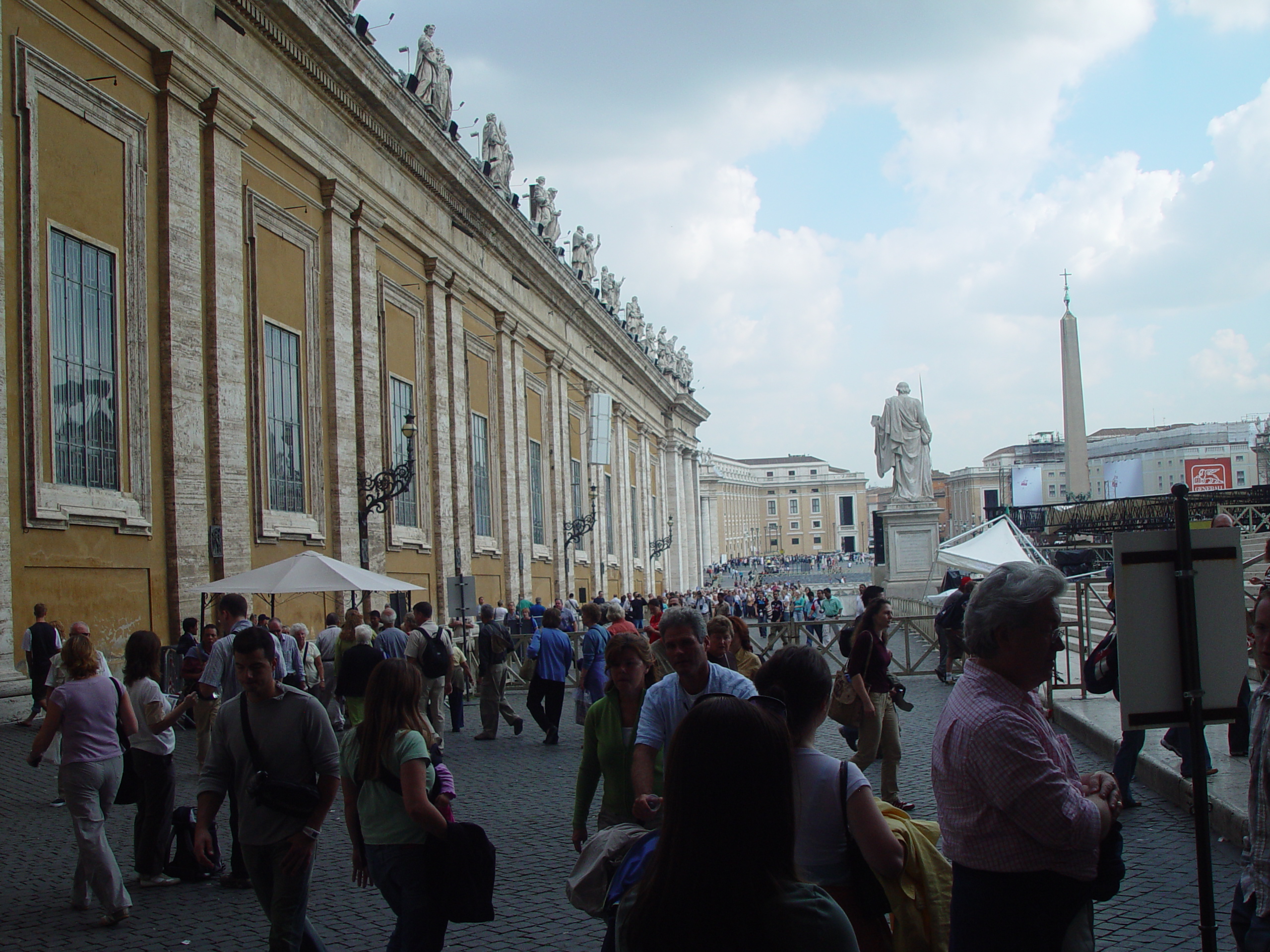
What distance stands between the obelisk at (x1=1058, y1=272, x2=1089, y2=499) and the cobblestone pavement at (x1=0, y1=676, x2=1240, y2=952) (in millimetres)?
46100

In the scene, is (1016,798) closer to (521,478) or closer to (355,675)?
(355,675)

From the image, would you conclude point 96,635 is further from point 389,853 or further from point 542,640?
point 389,853

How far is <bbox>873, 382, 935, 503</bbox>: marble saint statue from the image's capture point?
29062 mm

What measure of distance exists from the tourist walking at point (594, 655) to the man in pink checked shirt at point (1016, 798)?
9.15 metres

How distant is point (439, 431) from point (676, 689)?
20.8 m

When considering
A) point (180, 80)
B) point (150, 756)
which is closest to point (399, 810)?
point (150, 756)

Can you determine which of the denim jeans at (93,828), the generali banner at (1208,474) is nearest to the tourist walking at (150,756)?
the denim jeans at (93,828)

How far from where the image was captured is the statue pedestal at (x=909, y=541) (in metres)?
28.8

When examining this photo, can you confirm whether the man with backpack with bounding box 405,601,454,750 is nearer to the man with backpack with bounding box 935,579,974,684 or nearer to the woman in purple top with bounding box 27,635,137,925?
the woman in purple top with bounding box 27,635,137,925

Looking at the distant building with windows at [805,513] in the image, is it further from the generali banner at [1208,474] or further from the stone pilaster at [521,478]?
the stone pilaster at [521,478]

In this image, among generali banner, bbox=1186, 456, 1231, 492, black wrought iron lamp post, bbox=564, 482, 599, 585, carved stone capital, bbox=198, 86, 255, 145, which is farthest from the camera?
generali banner, bbox=1186, 456, 1231, 492

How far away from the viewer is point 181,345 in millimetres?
15430

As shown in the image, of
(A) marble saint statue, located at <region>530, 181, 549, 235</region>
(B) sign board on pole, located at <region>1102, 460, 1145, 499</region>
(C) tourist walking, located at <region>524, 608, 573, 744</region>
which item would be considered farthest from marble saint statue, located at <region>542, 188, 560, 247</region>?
(B) sign board on pole, located at <region>1102, 460, 1145, 499</region>

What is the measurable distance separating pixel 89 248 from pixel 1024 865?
13831mm
